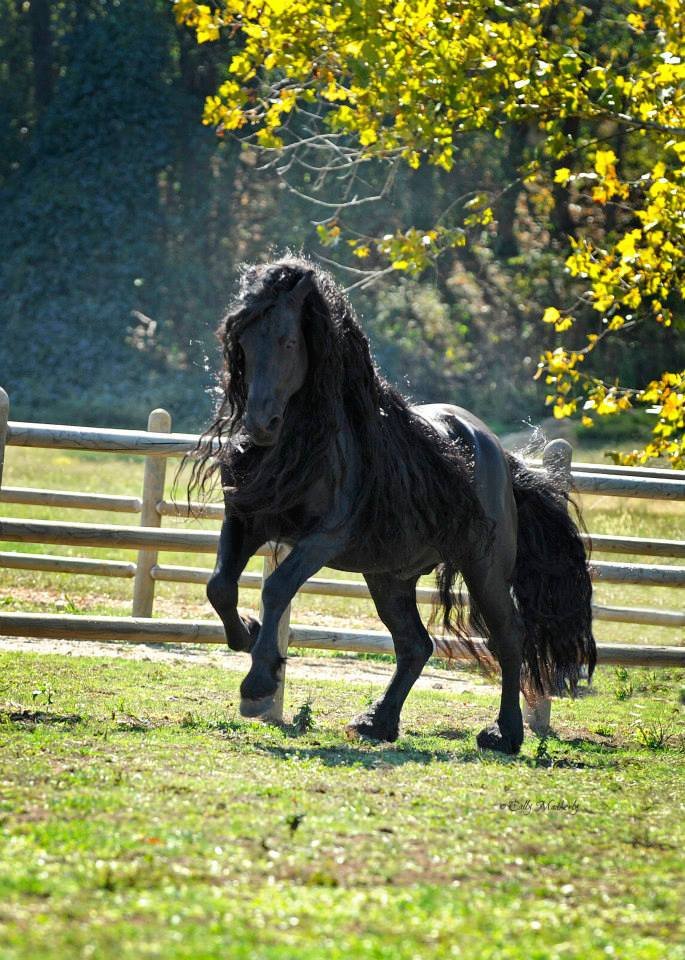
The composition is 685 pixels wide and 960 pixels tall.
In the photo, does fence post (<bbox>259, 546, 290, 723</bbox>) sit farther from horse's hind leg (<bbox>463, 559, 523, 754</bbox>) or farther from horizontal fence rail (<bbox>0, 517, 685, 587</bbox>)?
horse's hind leg (<bbox>463, 559, 523, 754</bbox>)

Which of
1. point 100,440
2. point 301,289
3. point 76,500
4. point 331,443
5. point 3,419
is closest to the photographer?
point 301,289

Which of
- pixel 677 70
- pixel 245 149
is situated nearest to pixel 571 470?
pixel 677 70

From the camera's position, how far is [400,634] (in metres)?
6.79

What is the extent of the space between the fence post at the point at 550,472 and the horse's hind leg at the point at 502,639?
0.72m

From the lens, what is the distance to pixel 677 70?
7336mm

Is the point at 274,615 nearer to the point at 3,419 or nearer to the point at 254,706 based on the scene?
the point at 254,706

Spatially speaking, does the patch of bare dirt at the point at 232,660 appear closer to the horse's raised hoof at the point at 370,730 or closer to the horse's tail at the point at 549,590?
the horse's tail at the point at 549,590

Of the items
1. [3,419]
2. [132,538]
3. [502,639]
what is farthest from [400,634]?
[3,419]

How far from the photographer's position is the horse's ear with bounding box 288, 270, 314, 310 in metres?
5.57

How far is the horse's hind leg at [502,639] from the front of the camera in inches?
257

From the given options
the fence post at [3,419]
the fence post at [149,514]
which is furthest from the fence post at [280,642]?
the fence post at [149,514]

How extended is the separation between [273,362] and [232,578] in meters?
0.98

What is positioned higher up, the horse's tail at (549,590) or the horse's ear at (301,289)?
the horse's ear at (301,289)

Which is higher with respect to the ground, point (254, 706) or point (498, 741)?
point (254, 706)
